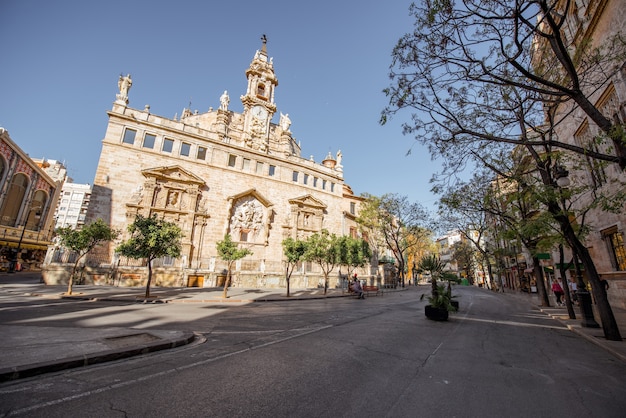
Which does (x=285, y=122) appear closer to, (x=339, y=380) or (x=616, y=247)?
(x=616, y=247)

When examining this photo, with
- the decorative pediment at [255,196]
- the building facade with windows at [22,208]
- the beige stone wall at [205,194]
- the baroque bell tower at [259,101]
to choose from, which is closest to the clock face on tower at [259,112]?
the baroque bell tower at [259,101]

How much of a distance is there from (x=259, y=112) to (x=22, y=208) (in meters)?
33.5

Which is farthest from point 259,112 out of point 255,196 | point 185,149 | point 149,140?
point 149,140

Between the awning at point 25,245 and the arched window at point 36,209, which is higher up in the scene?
the arched window at point 36,209

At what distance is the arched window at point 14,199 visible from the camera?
103 ft

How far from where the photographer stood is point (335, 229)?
A: 36.2 meters

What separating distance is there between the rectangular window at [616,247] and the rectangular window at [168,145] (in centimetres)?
3396

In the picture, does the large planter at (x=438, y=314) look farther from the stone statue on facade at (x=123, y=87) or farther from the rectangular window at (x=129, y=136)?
the stone statue on facade at (x=123, y=87)

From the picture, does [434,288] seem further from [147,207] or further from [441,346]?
[147,207]

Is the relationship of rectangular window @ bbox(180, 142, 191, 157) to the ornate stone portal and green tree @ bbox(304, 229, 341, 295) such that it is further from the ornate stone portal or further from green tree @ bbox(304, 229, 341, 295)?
green tree @ bbox(304, 229, 341, 295)

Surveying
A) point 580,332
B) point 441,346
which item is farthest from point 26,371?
point 580,332

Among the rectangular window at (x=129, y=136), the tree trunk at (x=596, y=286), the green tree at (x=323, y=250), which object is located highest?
the rectangular window at (x=129, y=136)

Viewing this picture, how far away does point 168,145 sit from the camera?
2750cm

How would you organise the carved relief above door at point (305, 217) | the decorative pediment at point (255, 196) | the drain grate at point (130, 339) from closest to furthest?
the drain grate at point (130, 339) → the decorative pediment at point (255, 196) → the carved relief above door at point (305, 217)
